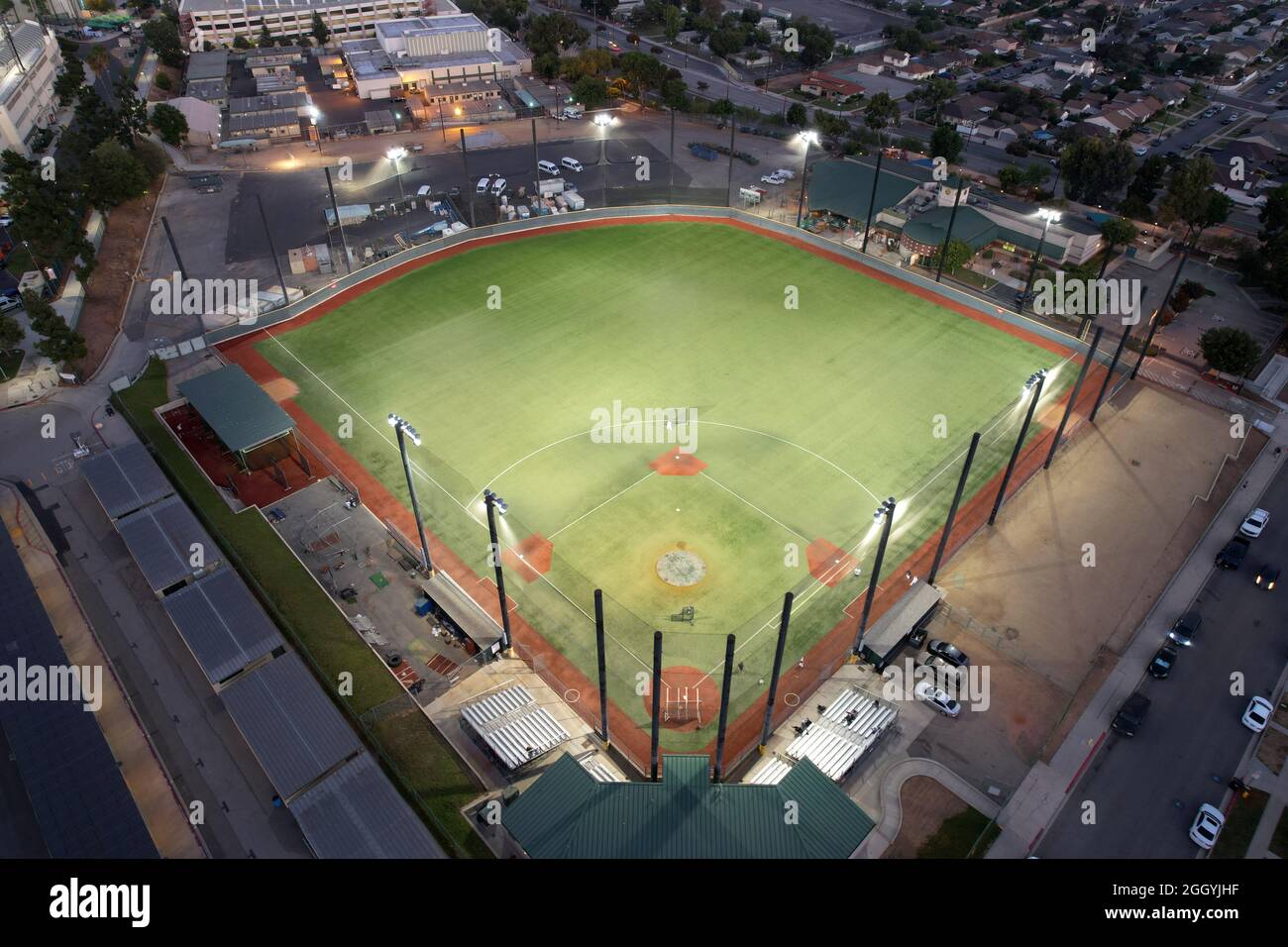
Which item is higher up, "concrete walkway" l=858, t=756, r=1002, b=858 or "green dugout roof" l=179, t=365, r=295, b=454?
"green dugout roof" l=179, t=365, r=295, b=454

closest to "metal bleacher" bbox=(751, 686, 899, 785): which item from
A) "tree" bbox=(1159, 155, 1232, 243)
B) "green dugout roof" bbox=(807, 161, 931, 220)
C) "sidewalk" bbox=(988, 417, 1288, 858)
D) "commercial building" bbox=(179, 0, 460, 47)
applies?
"sidewalk" bbox=(988, 417, 1288, 858)

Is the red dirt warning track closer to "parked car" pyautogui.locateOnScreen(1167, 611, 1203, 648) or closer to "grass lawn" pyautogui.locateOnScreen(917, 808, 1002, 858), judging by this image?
"grass lawn" pyautogui.locateOnScreen(917, 808, 1002, 858)

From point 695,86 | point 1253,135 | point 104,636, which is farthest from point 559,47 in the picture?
point 104,636

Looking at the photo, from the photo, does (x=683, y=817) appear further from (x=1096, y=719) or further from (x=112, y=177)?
(x=112, y=177)

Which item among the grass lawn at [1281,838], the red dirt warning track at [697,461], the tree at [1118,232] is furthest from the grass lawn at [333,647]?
the tree at [1118,232]

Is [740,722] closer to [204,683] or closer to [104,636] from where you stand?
[204,683]
